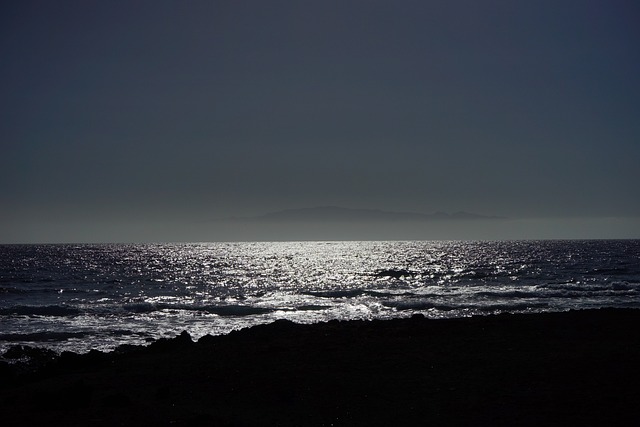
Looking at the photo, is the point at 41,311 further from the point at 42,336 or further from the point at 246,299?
the point at 246,299

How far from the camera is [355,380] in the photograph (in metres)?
14.7

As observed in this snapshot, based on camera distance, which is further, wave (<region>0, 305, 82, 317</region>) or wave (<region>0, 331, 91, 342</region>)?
wave (<region>0, 305, 82, 317</region>)

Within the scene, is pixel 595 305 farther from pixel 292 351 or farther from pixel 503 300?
pixel 292 351

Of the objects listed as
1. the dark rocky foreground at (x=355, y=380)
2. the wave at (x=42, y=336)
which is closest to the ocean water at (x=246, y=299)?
the wave at (x=42, y=336)

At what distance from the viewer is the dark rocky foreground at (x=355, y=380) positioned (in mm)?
11797

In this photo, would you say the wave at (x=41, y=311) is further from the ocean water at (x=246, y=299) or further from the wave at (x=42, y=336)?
the wave at (x=42, y=336)

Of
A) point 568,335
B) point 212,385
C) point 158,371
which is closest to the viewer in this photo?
point 212,385

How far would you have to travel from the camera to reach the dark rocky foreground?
11.8 m

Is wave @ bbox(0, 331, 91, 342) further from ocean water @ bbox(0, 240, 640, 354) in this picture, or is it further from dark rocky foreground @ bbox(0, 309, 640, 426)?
dark rocky foreground @ bbox(0, 309, 640, 426)

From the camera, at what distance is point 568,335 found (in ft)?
66.0

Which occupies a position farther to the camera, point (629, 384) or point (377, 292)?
point (377, 292)

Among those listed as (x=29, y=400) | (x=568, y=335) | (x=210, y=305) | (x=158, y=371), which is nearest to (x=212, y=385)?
(x=158, y=371)

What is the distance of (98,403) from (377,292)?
40604mm

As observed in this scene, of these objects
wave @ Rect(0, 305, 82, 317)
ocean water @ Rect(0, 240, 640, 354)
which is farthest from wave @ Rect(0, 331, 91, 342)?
wave @ Rect(0, 305, 82, 317)
